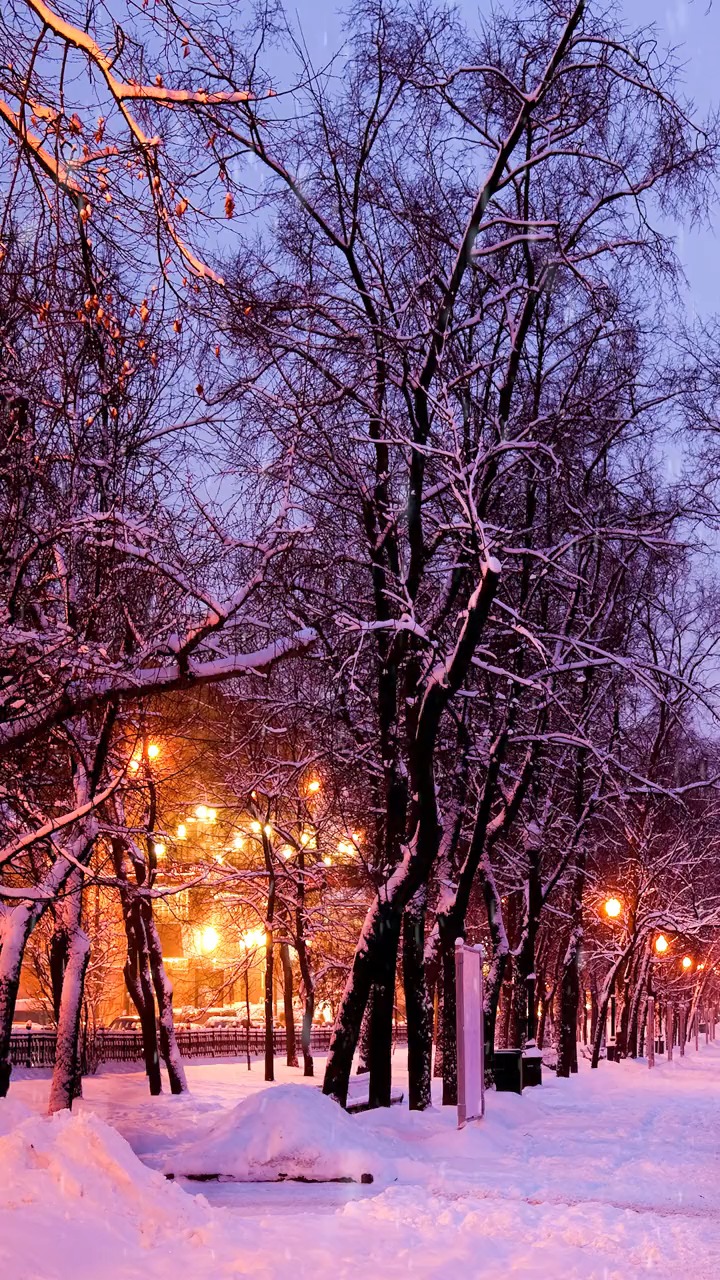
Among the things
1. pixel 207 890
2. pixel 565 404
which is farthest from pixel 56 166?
pixel 207 890

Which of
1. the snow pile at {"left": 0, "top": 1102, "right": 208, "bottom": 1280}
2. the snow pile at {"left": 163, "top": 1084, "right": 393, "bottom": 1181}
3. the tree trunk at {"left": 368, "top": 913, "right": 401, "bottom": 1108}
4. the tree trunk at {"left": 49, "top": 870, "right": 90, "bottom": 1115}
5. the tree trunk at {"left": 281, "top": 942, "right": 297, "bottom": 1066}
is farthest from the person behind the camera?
the tree trunk at {"left": 281, "top": 942, "right": 297, "bottom": 1066}

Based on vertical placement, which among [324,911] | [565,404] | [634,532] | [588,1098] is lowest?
[588,1098]

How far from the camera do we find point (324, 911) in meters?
37.2

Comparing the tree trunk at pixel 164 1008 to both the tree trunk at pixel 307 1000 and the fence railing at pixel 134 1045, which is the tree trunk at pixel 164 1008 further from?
the tree trunk at pixel 307 1000

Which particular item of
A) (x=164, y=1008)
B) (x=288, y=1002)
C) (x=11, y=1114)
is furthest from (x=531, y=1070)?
(x=11, y=1114)

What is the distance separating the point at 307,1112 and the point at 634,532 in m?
8.63

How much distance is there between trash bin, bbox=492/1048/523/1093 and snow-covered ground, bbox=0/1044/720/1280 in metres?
7.35

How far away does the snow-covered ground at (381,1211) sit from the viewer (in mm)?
7883

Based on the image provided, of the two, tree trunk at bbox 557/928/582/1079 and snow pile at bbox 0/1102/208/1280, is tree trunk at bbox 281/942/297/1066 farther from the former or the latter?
snow pile at bbox 0/1102/208/1280

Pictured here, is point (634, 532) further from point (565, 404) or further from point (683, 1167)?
point (683, 1167)

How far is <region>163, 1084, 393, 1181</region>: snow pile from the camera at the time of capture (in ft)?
44.8

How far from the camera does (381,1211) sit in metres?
10.4

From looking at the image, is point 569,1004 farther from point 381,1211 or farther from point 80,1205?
point 80,1205

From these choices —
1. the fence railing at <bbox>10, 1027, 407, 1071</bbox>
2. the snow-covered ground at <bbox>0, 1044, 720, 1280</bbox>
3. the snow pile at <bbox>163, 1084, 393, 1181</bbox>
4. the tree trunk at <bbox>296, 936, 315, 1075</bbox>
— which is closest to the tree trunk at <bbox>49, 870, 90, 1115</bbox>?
the snow-covered ground at <bbox>0, 1044, 720, 1280</bbox>
